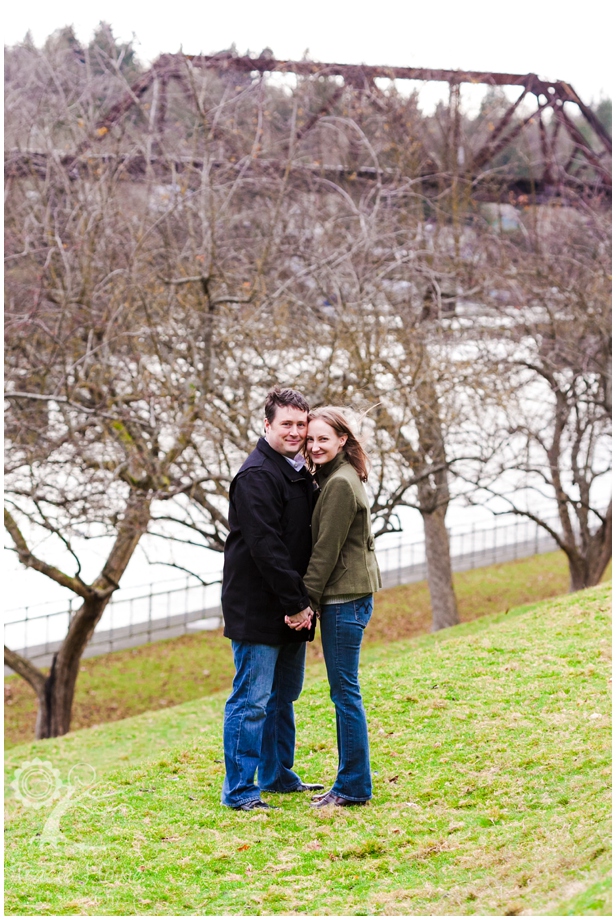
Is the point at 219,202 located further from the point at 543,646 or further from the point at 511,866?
the point at 511,866

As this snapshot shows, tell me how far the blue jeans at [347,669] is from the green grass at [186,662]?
8.13 meters

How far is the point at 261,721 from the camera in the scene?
4.59 m

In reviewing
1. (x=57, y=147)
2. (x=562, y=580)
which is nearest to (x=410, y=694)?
(x=57, y=147)

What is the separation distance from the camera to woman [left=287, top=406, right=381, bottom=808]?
14.5 feet

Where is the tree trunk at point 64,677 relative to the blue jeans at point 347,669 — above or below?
below

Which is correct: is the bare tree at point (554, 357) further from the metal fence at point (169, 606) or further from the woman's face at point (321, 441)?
the woman's face at point (321, 441)

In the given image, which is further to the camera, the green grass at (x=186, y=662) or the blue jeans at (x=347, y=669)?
the green grass at (x=186, y=662)

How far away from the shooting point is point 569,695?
5.98 m

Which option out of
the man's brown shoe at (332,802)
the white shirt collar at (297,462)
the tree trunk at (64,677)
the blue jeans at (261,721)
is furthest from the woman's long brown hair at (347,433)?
the tree trunk at (64,677)

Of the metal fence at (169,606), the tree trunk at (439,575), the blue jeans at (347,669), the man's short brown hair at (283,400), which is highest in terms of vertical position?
the man's short brown hair at (283,400)

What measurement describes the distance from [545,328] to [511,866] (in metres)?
10.5

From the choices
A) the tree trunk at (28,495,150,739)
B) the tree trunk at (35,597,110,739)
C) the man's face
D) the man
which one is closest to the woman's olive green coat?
the man

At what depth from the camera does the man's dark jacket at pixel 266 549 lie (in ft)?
14.4

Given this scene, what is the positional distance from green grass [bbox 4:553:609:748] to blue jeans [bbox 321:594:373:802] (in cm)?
813
